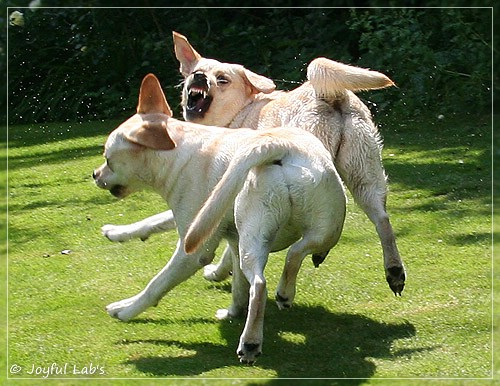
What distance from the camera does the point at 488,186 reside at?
876 centimetres

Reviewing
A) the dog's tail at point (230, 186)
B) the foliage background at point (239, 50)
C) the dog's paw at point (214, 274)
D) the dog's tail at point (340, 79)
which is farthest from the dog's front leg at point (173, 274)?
the foliage background at point (239, 50)

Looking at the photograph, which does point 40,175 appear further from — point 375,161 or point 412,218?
point 375,161

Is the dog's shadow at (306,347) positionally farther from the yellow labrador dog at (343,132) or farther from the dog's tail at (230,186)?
the dog's tail at (230,186)

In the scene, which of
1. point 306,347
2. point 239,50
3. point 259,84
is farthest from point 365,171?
point 239,50

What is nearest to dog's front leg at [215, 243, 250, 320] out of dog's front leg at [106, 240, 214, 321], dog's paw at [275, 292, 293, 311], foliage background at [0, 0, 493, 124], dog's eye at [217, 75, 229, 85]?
dog's front leg at [106, 240, 214, 321]

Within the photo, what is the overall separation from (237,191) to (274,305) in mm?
1664

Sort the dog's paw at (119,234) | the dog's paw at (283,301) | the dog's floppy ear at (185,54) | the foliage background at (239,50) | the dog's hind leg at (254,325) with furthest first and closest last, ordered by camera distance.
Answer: the foliage background at (239,50) → the dog's floppy ear at (185,54) → the dog's paw at (119,234) → the dog's paw at (283,301) → the dog's hind leg at (254,325)

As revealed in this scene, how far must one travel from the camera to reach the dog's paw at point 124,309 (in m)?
6.11

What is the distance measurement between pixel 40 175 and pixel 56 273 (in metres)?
3.32

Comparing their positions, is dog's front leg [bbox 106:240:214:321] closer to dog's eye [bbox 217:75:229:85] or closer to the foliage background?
dog's eye [bbox 217:75:229:85]

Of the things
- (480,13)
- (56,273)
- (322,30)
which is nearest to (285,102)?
(56,273)

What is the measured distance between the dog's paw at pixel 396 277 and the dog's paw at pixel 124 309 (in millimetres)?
1571

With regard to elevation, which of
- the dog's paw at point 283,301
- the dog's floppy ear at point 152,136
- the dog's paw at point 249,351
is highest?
the dog's floppy ear at point 152,136

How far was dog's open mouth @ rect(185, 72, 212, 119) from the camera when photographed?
295 inches
